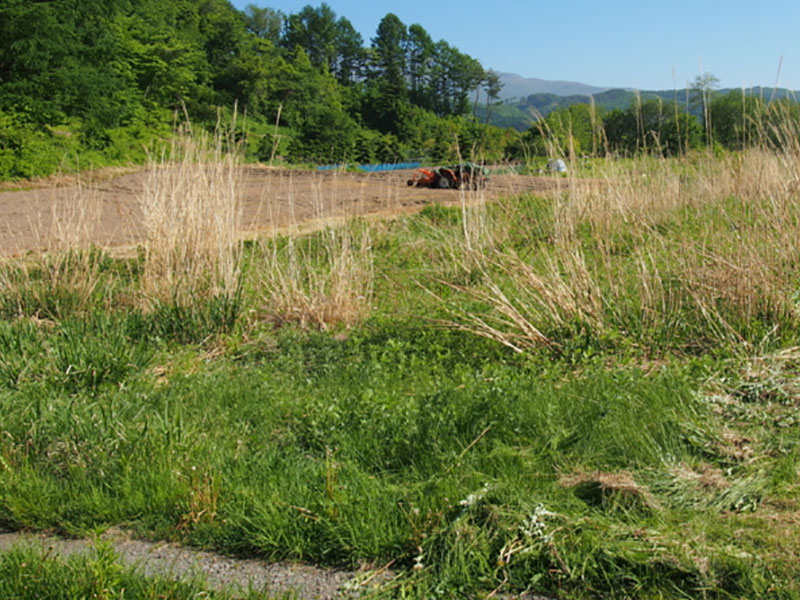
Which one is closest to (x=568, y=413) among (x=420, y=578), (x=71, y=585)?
(x=420, y=578)

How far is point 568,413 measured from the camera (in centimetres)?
392

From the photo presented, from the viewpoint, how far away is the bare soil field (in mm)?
7801

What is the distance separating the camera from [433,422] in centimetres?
386

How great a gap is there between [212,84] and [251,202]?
1044 inches

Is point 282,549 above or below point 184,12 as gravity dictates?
below

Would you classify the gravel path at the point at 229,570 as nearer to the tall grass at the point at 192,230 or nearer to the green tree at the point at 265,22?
the tall grass at the point at 192,230

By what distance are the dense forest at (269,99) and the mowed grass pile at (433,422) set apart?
1695 millimetres

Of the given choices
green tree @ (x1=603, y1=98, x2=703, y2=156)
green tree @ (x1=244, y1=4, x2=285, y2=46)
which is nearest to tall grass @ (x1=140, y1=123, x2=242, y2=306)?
green tree @ (x1=603, y1=98, x2=703, y2=156)

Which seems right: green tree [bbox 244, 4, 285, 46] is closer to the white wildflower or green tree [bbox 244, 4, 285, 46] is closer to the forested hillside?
the forested hillside

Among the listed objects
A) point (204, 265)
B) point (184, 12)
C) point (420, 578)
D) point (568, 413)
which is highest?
point (184, 12)

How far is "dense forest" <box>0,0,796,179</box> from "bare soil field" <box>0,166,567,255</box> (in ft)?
2.43

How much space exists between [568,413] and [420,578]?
57.6 inches

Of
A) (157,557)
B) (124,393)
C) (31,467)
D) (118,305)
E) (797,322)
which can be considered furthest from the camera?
(118,305)

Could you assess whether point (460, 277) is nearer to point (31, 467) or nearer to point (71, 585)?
point (31, 467)
